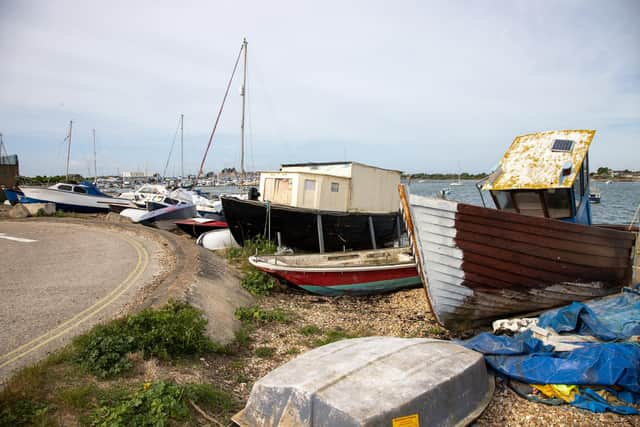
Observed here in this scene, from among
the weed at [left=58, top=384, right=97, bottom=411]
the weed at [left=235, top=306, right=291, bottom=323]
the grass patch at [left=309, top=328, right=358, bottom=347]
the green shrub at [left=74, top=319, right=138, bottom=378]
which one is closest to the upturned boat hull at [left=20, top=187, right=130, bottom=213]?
the weed at [left=235, top=306, right=291, bottom=323]

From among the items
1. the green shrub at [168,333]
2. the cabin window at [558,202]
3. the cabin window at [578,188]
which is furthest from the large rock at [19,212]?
the cabin window at [578,188]

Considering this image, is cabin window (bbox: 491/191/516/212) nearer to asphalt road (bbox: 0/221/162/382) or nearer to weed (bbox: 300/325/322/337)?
weed (bbox: 300/325/322/337)

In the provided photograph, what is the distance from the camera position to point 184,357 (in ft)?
19.2

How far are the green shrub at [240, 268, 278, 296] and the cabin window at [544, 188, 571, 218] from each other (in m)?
7.15

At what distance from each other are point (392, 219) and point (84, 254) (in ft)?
36.5

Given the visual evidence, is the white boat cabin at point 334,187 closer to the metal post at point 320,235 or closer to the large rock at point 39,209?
the metal post at point 320,235

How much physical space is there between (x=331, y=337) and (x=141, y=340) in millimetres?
3613

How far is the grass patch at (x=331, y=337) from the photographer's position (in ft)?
25.1

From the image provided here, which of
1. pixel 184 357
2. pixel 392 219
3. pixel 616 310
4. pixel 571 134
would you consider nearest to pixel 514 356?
pixel 616 310

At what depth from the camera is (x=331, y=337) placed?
7918mm

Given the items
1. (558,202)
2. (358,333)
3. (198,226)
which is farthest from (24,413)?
(198,226)

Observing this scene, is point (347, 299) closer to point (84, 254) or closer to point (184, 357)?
point (184, 357)

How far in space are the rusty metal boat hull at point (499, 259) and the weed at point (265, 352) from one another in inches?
136

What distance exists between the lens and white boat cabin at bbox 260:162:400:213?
13.8 metres
